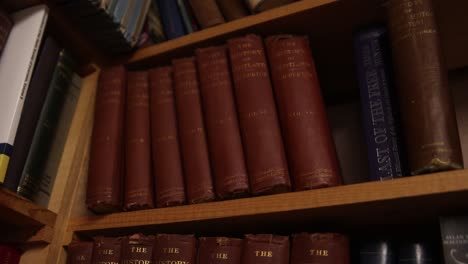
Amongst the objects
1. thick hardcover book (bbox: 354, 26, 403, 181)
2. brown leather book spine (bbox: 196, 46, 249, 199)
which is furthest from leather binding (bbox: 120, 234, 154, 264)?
thick hardcover book (bbox: 354, 26, 403, 181)

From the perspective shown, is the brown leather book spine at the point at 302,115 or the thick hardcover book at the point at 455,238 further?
the brown leather book spine at the point at 302,115

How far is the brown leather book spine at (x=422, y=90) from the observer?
Result: 1.92 feet

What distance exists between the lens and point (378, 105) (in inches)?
27.5

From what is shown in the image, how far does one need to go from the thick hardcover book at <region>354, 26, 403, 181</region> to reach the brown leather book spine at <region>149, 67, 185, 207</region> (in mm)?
323

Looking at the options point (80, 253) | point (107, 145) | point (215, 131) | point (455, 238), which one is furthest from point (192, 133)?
point (455, 238)

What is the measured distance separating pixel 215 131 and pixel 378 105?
271 millimetres

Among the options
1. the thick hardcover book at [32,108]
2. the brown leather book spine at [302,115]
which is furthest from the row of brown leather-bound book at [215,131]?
the thick hardcover book at [32,108]

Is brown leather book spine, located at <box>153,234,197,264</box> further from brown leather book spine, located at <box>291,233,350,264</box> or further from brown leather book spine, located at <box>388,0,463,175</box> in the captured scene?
brown leather book spine, located at <box>388,0,463,175</box>

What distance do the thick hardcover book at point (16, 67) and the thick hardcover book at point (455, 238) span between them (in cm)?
65

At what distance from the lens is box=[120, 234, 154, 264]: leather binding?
705 millimetres

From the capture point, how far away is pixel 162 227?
76 cm

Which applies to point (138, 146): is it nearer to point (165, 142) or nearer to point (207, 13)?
point (165, 142)

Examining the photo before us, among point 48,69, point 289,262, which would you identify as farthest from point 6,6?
point 289,262

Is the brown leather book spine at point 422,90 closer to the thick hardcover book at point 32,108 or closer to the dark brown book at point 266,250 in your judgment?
the dark brown book at point 266,250
